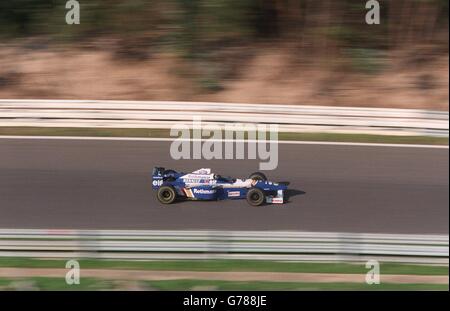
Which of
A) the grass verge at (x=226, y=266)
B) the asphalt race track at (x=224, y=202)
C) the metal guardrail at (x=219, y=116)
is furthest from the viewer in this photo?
the metal guardrail at (x=219, y=116)

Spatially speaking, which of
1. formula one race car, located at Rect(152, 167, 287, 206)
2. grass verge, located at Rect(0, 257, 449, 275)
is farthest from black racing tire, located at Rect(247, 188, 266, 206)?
grass verge, located at Rect(0, 257, 449, 275)

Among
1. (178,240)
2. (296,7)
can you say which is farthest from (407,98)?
(178,240)

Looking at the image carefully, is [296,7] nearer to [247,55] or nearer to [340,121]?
[247,55]

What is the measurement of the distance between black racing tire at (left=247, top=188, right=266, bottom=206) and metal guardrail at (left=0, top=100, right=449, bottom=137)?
233 centimetres

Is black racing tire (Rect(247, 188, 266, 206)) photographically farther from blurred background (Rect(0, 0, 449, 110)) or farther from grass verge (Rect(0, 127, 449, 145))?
blurred background (Rect(0, 0, 449, 110))

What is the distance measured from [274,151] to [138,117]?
7.25ft

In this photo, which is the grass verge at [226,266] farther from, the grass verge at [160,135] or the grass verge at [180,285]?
the grass verge at [160,135]

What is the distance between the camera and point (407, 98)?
35.7 ft

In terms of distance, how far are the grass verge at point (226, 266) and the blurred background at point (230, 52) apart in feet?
14.9

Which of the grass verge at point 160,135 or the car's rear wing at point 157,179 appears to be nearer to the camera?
the car's rear wing at point 157,179

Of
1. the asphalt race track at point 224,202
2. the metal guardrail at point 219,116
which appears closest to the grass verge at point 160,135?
the metal guardrail at point 219,116

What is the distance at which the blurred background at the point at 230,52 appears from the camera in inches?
427

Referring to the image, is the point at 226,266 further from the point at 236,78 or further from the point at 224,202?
the point at 236,78
